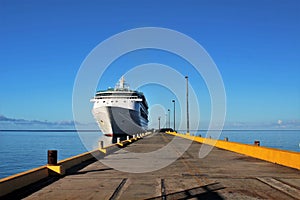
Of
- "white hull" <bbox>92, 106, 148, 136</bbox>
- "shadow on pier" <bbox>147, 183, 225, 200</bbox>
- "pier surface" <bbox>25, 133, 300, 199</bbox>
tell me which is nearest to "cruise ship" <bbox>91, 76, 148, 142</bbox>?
"white hull" <bbox>92, 106, 148, 136</bbox>

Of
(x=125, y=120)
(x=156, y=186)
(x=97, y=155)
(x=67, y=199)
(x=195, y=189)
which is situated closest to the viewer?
(x=67, y=199)

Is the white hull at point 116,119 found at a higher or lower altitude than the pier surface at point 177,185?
higher

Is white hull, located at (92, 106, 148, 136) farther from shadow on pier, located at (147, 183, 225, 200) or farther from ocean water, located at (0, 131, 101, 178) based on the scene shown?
shadow on pier, located at (147, 183, 225, 200)

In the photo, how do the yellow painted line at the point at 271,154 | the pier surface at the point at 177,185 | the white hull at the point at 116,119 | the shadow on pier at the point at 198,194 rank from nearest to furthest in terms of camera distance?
1. the shadow on pier at the point at 198,194
2. the pier surface at the point at 177,185
3. the yellow painted line at the point at 271,154
4. the white hull at the point at 116,119

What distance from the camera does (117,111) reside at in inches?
2616

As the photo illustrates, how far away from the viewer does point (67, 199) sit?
8547 millimetres

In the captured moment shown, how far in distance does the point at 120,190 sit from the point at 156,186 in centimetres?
125

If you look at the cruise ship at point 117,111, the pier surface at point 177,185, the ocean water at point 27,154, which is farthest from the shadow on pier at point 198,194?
the cruise ship at point 117,111

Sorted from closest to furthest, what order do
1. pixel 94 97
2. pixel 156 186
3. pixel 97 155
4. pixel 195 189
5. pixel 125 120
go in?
pixel 195 189 → pixel 156 186 → pixel 97 155 → pixel 125 120 → pixel 94 97

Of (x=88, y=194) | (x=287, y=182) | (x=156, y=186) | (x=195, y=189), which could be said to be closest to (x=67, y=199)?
(x=88, y=194)

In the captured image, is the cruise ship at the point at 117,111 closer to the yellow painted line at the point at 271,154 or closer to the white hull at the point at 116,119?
the white hull at the point at 116,119

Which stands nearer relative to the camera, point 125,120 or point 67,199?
point 67,199

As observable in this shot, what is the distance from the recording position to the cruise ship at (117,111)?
67.0 m

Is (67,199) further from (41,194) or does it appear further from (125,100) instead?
(125,100)
